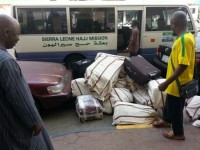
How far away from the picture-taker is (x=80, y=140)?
3936 mm

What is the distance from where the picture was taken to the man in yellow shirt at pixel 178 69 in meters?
3.34

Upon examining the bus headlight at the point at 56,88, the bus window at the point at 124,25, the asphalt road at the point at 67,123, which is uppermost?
the bus window at the point at 124,25

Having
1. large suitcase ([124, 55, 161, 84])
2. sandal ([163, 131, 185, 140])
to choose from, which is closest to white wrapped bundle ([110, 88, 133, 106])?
large suitcase ([124, 55, 161, 84])

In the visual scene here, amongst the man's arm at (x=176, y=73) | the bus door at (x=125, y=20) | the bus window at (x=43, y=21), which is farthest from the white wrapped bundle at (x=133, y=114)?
the bus door at (x=125, y=20)

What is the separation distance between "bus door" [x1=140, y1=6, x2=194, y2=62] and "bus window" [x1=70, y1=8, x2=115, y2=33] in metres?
1.16

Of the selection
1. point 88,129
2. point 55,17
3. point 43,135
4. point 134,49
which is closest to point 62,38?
point 55,17

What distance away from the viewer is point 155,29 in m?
8.83

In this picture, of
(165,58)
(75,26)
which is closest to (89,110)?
(165,58)

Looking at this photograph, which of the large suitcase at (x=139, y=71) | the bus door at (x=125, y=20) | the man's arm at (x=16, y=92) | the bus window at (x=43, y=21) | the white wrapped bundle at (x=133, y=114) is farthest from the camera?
the bus door at (x=125, y=20)

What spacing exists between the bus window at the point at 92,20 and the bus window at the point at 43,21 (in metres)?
0.35

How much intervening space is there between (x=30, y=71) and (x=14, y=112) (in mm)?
3351

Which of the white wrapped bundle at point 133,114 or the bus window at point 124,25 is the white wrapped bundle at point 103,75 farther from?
the bus window at point 124,25

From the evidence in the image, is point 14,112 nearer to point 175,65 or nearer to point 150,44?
point 175,65

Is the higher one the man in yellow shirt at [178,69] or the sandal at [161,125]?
the man in yellow shirt at [178,69]
